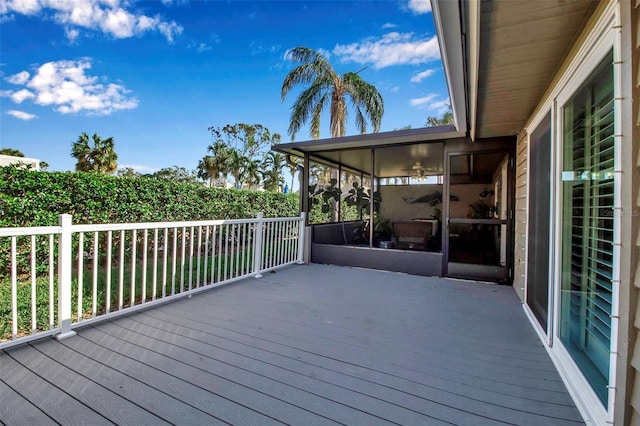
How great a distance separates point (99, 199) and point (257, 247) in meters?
3.00

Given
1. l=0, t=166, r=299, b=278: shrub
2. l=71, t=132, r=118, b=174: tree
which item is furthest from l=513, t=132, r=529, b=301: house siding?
l=71, t=132, r=118, b=174: tree

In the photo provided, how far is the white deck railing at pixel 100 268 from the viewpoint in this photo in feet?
7.87

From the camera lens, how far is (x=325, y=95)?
11.2m

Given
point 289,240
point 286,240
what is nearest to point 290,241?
point 289,240

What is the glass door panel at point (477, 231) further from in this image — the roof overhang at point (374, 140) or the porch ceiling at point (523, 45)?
the porch ceiling at point (523, 45)

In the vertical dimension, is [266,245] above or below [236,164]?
below

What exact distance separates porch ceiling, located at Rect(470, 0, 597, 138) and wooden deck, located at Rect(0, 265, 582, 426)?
2.19 metres

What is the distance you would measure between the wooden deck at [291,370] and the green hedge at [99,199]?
9.53ft

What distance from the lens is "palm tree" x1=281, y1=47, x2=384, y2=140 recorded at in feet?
35.9

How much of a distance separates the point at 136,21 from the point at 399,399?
12678mm

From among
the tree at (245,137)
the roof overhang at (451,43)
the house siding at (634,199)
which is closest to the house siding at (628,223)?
the house siding at (634,199)

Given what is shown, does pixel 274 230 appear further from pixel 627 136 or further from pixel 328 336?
pixel 627 136

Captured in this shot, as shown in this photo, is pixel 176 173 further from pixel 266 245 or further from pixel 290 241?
pixel 266 245

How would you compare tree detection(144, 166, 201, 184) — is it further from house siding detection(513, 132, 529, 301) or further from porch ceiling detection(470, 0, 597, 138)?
porch ceiling detection(470, 0, 597, 138)
